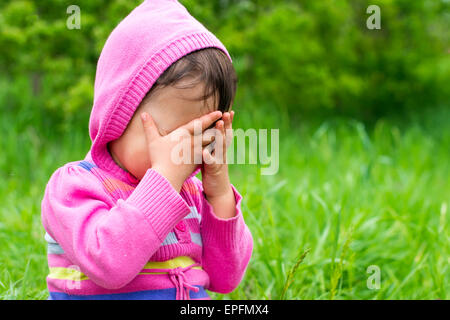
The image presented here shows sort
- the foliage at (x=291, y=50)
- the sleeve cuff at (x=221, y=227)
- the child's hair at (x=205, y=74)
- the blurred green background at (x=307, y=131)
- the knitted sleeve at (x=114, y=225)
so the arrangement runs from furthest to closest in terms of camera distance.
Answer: the foliage at (x=291, y=50)
the blurred green background at (x=307, y=131)
the sleeve cuff at (x=221, y=227)
the child's hair at (x=205, y=74)
the knitted sleeve at (x=114, y=225)

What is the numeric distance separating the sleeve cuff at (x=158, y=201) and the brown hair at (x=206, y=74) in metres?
0.23

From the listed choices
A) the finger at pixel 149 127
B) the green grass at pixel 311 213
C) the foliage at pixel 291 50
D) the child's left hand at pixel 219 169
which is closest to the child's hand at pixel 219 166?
the child's left hand at pixel 219 169

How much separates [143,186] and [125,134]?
188 mm

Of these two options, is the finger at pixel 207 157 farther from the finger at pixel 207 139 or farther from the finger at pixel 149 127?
the finger at pixel 149 127

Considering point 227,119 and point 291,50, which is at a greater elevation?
point 291,50

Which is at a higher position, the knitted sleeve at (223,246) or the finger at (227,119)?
the finger at (227,119)

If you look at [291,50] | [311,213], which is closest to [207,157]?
[311,213]

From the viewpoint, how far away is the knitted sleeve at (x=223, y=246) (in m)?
1.50

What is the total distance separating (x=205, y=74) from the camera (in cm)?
134

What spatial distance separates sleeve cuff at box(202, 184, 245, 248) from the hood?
0.83 feet

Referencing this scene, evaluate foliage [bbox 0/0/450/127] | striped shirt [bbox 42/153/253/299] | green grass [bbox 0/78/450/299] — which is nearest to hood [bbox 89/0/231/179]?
striped shirt [bbox 42/153/253/299]

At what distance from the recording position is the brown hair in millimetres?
1334

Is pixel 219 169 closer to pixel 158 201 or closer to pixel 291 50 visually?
pixel 158 201

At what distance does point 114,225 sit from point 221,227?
1.19 ft
